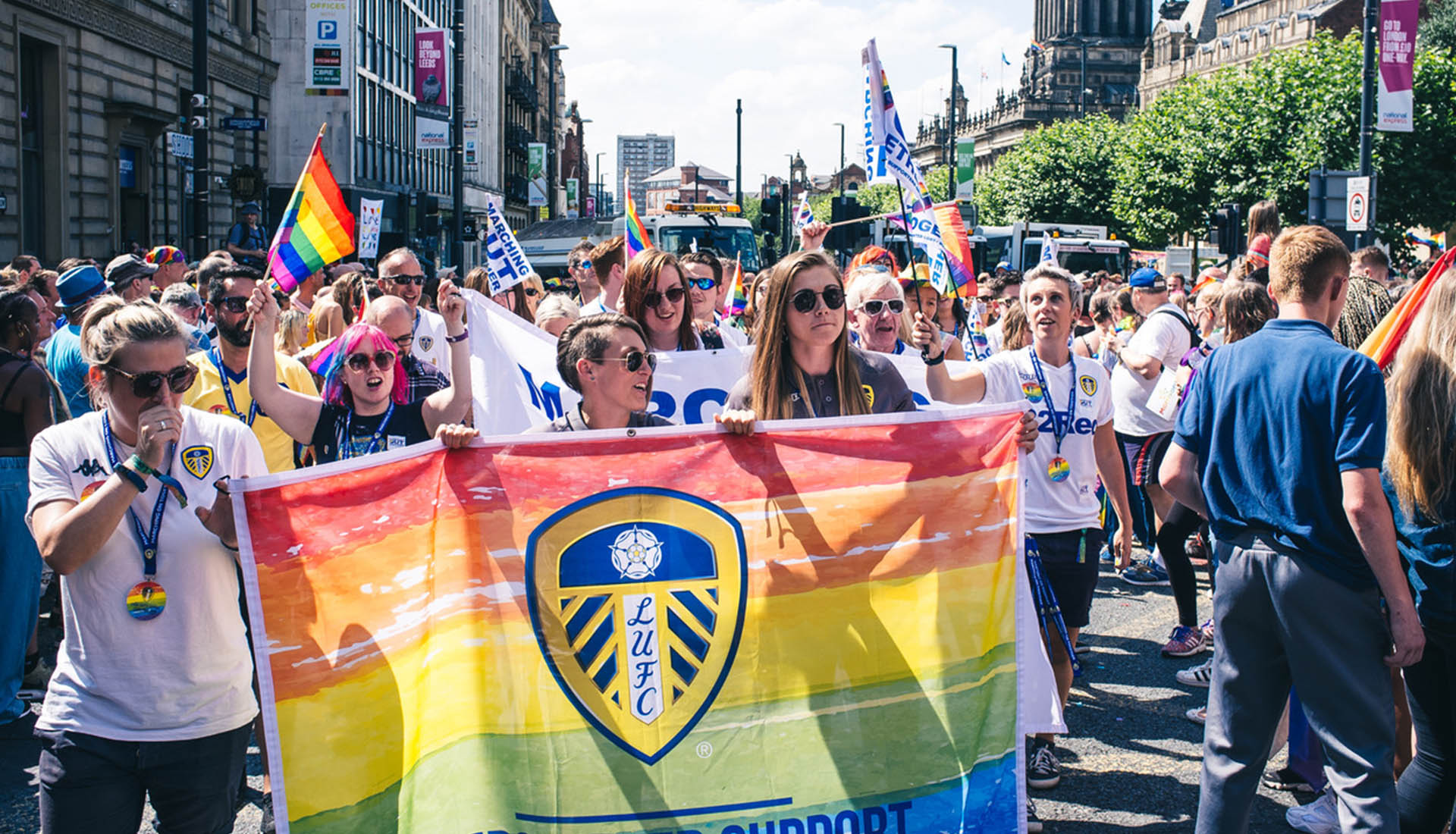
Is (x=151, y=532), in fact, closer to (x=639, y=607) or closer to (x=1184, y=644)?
(x=639, y=607)

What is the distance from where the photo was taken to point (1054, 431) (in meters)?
5.12

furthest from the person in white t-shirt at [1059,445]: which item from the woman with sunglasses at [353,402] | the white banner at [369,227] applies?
the white banner at [369,227]

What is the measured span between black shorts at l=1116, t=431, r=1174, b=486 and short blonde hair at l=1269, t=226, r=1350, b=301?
4085mm

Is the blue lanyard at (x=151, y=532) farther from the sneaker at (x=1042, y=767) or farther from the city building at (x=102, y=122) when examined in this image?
the city building at (x=102, y=122)

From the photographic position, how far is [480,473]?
3406 millimetres

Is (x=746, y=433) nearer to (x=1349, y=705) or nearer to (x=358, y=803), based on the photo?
(x=358, y=803)

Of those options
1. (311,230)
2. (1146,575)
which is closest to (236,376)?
(311,230)

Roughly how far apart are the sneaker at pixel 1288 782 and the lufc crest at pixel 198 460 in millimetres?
4171

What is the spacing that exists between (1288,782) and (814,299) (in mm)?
2830

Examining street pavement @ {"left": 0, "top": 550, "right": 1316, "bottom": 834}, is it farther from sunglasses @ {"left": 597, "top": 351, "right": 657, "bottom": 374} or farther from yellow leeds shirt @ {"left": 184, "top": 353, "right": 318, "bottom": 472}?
sunglasses @ {"left": 597, "top": 351, "right": 657, "bottom": 374}

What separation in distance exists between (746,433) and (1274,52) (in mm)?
41119

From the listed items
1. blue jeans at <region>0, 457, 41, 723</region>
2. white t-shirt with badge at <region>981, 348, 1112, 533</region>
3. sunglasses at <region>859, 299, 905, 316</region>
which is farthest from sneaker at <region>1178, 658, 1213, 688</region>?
blue jeans at <region>0, 457, 41, 723</region>

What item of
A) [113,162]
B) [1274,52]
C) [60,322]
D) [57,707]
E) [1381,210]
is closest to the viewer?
[57,707]

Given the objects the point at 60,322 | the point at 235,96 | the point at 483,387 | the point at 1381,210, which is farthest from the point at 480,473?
the point at 1381,210
